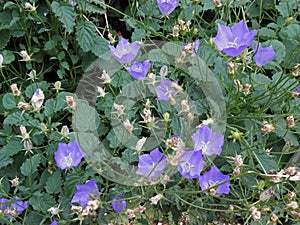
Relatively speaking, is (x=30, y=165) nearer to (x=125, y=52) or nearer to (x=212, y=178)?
(x=125, y=52)

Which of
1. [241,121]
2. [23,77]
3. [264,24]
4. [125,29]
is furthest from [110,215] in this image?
[264,24]

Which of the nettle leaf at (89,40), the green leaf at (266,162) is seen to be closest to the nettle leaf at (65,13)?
the nettle leaf at (89,40)

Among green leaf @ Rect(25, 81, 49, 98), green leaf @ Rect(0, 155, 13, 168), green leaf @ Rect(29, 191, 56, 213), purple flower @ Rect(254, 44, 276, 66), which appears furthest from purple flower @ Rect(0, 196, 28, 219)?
purple flower @ Rect(254, 44, 276, 66)

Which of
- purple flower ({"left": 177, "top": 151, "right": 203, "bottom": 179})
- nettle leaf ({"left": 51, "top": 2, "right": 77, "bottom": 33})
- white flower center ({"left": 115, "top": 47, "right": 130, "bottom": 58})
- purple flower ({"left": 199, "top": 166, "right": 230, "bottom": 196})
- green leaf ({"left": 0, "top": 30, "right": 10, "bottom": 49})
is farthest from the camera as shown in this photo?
green leaf ({"left": 0, "top": 30, "right": 10, "bottom": 49})

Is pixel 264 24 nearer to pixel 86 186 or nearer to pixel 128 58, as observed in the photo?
pixel 128 58

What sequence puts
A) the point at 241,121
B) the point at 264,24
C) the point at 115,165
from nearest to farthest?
the point at 115,165, the point at 241,121, the point at 264,24

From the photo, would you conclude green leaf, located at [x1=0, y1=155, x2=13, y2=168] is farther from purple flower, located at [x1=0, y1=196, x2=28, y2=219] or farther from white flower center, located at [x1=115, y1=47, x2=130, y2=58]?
white flower center, located at [x1=115, y1=47, x2=130, y2=58]
